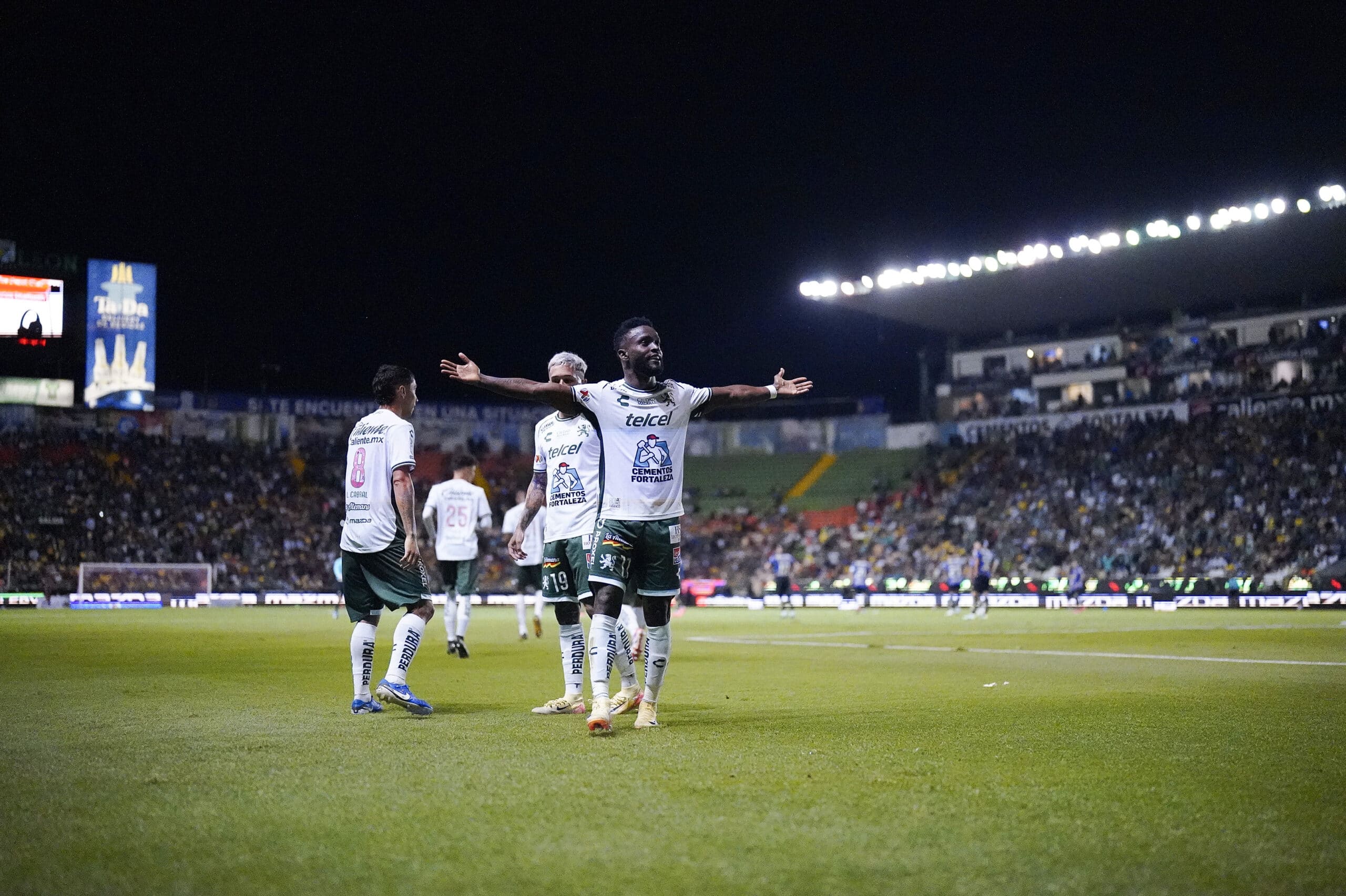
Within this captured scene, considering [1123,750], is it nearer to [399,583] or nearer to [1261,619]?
[399,583]

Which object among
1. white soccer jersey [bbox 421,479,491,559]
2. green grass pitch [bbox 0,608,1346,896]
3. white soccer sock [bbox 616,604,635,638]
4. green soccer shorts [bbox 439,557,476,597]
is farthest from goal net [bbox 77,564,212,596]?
white soccer sock [bbox 616,604,635,638]

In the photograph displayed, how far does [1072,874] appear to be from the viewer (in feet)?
Answer: 12.1

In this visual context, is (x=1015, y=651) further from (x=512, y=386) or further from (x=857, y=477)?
(x=857, y=477)

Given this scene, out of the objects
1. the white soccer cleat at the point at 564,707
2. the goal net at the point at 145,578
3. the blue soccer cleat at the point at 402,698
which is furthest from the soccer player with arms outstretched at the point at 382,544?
the goal net at the point at 145,578

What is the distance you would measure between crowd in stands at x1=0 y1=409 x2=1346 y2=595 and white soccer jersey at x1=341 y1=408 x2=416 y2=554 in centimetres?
3422

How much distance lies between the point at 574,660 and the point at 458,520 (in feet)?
28.3

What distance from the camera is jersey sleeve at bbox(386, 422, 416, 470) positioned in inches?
355

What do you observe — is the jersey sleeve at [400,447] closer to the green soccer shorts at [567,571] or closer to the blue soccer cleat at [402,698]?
the green soccer shorts at [567,571]

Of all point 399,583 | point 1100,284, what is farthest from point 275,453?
point 399,583

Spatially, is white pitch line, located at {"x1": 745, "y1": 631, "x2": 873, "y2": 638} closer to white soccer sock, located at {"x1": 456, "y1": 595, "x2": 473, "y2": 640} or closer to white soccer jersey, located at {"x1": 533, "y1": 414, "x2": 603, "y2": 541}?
white soccer sock, located at {"x1": 456, "y1": 595, "x2": 473, "y2": 640}

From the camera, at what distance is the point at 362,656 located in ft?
29.1

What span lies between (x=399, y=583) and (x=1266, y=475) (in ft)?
144

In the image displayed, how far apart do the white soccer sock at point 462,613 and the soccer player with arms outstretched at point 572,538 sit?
7021 mm

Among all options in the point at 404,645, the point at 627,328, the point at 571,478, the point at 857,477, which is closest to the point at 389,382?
the point at 571,478
